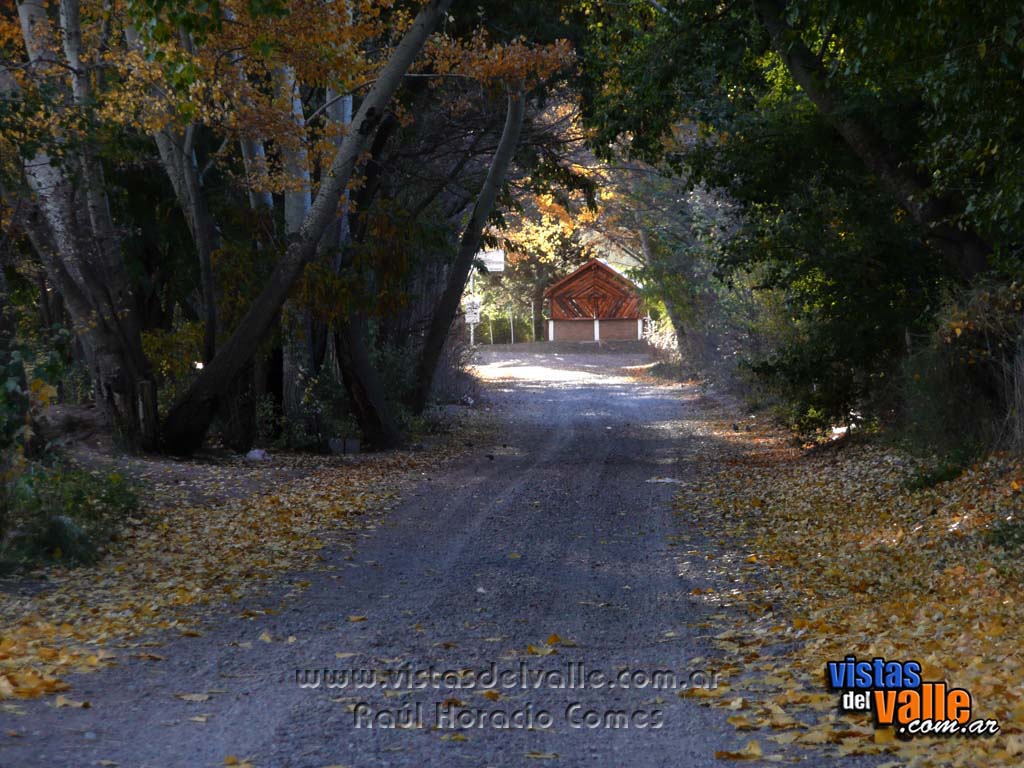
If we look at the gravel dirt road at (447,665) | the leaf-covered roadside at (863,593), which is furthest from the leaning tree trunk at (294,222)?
the leaf-covered roadside at (863,593)

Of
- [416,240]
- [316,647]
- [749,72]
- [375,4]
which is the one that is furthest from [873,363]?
[316,647]

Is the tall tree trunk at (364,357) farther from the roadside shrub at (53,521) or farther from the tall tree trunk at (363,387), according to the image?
the roadside shrub at (53,521)

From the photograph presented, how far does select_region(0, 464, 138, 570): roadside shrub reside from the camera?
32.3 ft

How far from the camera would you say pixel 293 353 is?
20.0 metres

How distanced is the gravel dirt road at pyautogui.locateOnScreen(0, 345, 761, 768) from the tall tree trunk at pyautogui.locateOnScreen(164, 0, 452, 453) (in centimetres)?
544

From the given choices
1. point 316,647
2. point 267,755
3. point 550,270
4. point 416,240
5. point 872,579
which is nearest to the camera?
point 267,755

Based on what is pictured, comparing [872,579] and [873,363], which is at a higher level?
[873,363]

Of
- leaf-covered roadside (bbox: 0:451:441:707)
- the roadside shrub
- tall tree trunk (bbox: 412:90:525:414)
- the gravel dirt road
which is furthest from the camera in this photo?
tall tree trunk (bbox: 412:90:525:414)

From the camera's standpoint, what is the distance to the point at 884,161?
13523mm

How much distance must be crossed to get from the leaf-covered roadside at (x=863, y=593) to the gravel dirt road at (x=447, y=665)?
375 millimetres

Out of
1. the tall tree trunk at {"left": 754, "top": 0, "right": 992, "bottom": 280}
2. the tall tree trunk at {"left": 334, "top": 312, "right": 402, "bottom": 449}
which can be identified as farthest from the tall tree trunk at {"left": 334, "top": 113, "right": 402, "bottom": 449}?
the tall tree trunk at {"left": 754, "top": 0, "right": 992, "bottom": 280}

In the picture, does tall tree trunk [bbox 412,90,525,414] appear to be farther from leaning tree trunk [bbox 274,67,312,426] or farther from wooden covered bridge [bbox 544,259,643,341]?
wooden covered bridge [bbox 544,259,643,341]

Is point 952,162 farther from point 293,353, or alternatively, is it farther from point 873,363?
point 293,353

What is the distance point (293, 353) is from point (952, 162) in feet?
38.8
